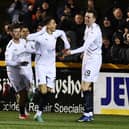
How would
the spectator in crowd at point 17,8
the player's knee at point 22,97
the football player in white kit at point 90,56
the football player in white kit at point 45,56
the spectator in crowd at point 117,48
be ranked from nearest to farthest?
the football player in white kit at point 90,56 < the football player in white kit at point 45,56 < the player's knee at point 22,97 < the spectator in crowd at point 117,48 < the spectator in crowd at point 17,8

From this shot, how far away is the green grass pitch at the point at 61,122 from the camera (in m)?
12.8

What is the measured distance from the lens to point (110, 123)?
555 inches

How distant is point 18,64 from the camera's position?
48.9ft

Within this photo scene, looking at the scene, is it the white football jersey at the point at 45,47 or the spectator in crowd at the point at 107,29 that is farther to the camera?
the spectator in crowd at the point at 107,29

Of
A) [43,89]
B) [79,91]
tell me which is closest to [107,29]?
[79,91]

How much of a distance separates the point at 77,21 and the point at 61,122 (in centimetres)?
394

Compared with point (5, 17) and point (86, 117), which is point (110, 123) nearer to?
point (86, 117)

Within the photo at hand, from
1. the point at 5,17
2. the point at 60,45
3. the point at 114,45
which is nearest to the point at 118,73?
the point at 114,45

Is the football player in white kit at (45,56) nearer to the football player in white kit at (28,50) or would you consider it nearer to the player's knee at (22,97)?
the football player in white kit at (28,50)

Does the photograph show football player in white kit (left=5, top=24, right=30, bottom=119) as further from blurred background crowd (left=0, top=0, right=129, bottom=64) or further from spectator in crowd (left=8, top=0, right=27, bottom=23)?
spectator in crowd (left=8, top=0, right=27, bottom=23)

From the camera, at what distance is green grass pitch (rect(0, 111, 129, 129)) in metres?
12.8

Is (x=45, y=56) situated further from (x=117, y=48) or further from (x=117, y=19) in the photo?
(x=117, y=19)

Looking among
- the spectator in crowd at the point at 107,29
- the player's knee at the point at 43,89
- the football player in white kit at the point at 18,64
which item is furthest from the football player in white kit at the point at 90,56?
the spectator in crowd at the point at 107,29

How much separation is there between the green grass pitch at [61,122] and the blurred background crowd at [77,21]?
5.30 ft
